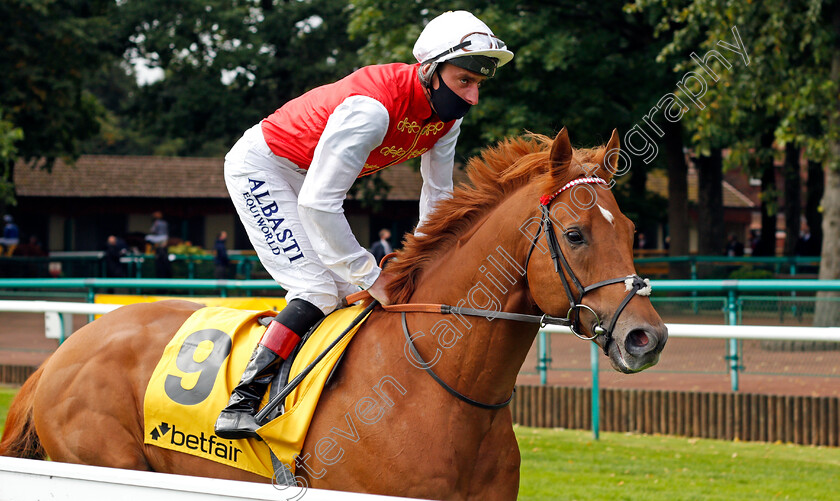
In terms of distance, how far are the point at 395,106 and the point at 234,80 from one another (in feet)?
73.1

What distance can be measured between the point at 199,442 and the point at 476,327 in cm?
110

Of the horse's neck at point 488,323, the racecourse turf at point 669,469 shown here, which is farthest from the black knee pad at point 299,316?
the racecourse turf at point 669,469

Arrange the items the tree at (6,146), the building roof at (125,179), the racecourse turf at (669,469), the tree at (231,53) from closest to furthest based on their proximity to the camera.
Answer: the racecourse turf at (669,469) → the tree at (6,146) → the tree at (231,53) → the building roof at (125,179)

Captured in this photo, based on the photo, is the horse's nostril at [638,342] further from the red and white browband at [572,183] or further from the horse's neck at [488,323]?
the red and white browband at [572,183]

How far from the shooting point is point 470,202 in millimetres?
2982

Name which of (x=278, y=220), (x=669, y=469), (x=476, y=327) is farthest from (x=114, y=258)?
(x=476, y=327)

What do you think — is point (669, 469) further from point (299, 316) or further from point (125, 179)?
point (125, 179)

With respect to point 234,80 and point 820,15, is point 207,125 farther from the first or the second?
point 820,15

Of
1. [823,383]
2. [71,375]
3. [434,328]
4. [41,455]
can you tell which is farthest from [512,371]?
[823,383]

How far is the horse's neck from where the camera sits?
2766 mm

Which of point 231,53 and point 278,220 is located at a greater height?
point 231,53

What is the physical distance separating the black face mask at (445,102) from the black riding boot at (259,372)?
2.84ft

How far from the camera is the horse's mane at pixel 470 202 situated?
293 cm

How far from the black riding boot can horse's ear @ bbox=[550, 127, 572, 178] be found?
100cm
